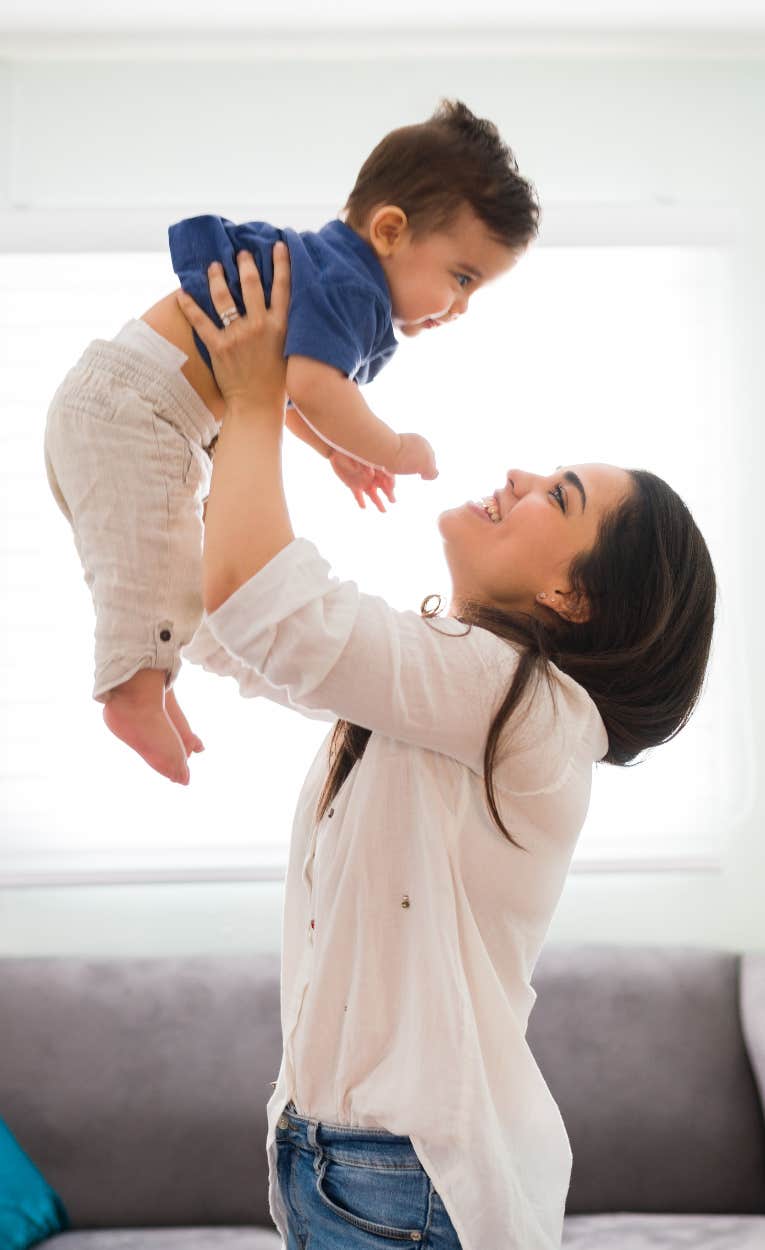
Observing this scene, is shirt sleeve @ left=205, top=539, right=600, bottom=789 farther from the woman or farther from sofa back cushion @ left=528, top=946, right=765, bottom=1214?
sofa back cushion @ left=528, top=946, right=765, bottom=1214

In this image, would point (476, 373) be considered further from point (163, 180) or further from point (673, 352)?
point (163, 180)

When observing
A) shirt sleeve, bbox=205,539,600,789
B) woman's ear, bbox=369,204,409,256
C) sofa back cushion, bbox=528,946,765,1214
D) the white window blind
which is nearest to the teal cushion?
the white window blind

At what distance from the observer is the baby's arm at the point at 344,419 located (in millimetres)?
1087

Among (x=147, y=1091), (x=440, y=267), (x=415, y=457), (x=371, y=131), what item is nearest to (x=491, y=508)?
(x=415, y=457)

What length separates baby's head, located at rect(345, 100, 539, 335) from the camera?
1224 mm

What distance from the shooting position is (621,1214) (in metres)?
2.29

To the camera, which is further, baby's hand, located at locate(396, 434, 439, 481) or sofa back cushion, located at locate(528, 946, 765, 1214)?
sofa back cushion, located at locate(528, 946, 765, 1214)

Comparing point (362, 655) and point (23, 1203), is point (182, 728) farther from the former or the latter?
point (23, 1203)

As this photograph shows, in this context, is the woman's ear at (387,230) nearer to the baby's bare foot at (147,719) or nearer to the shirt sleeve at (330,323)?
the shirt sleeve at (330,323)

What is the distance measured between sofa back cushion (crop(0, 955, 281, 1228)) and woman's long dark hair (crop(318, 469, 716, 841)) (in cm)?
147

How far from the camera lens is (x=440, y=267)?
1.24m

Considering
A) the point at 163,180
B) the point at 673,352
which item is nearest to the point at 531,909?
the point at 673,352

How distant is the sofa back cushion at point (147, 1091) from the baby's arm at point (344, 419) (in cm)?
163

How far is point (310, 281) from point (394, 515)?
66.1 inches
